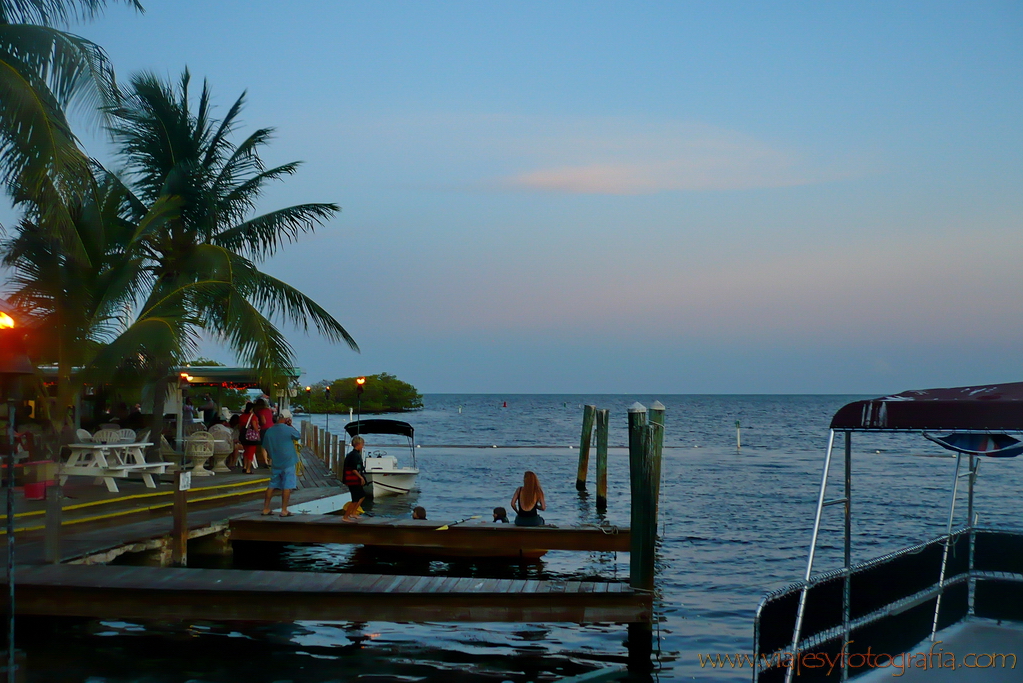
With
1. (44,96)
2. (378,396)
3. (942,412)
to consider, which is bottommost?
(378,396)

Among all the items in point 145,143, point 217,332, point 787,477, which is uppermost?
point 145,143

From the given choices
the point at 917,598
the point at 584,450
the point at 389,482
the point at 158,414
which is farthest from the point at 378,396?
the point at 917,598

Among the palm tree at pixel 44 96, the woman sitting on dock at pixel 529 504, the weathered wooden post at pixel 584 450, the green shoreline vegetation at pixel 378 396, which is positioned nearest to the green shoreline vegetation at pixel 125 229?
the palm tree at pixel 44 96

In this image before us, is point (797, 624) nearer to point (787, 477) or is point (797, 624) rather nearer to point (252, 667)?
point (252, 667)

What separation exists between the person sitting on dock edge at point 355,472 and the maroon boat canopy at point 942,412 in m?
11.1

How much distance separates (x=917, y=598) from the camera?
739cm

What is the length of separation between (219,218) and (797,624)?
17453 millimetres

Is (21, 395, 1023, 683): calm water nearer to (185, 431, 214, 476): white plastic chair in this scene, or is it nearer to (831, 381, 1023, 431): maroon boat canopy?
(185, 431, 214, 476): white plastic chair

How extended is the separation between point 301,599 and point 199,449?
1059 cm

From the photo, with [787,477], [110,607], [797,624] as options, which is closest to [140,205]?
[110,607]

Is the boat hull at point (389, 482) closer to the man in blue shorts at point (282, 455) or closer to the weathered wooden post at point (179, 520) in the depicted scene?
the man in blue shorts at point (282, 455)

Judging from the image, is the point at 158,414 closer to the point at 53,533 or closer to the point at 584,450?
the point at 53,533

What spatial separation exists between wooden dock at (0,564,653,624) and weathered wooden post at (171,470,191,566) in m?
2.07

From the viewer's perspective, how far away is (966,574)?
8.19 meters
